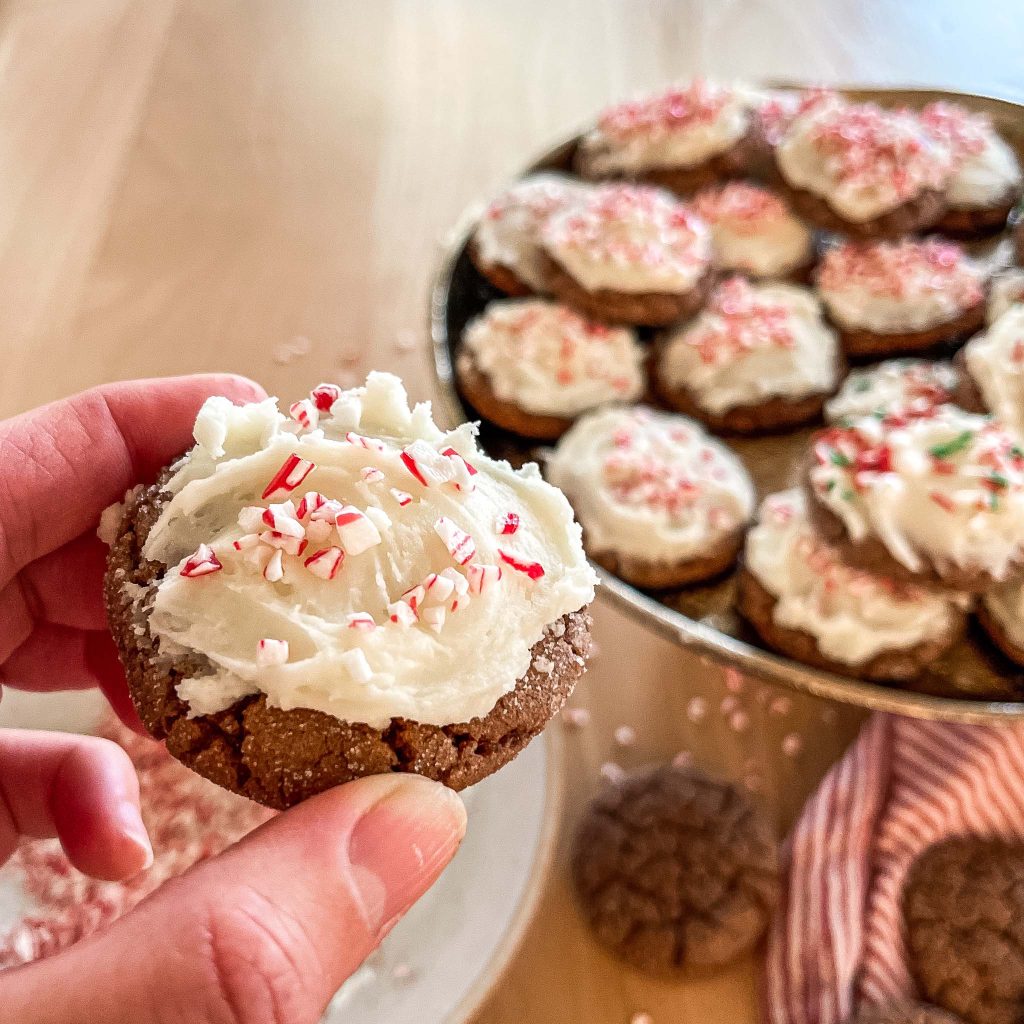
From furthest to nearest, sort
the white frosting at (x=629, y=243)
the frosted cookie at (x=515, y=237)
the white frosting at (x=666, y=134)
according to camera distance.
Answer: the white frosting at (x=666, y=134) < the frosted cookie at (x=515, y=237) < the white frosting at (x=629, y=243)

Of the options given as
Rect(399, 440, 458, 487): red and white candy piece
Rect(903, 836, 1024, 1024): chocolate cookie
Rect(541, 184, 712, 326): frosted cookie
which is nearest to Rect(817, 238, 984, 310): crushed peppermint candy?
Rect(541, 184, 712, 326): frosted cookie

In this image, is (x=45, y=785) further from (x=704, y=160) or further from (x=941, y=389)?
(x=704, y=160)

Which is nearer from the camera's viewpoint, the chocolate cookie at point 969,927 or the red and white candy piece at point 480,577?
the red and white candy piece at point 480,577

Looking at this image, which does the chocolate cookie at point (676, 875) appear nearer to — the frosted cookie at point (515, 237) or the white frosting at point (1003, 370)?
the white frosting at point (1003, 370)

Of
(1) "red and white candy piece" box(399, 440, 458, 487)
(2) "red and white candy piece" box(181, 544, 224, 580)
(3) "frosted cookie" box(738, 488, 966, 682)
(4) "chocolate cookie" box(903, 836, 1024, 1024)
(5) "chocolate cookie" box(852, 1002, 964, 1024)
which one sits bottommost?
(5) "chocolate cookie" box(852, 1002, 964, 1024)

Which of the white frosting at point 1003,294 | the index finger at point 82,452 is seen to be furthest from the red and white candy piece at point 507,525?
the white frosting at point 1003,294

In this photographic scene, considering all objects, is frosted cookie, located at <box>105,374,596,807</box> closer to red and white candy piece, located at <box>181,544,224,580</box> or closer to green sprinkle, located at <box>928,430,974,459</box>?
red and white candy piece, located at <box>181,544,224,580</box>

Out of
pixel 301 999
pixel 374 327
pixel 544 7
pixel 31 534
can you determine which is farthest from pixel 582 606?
pixel 544 7
